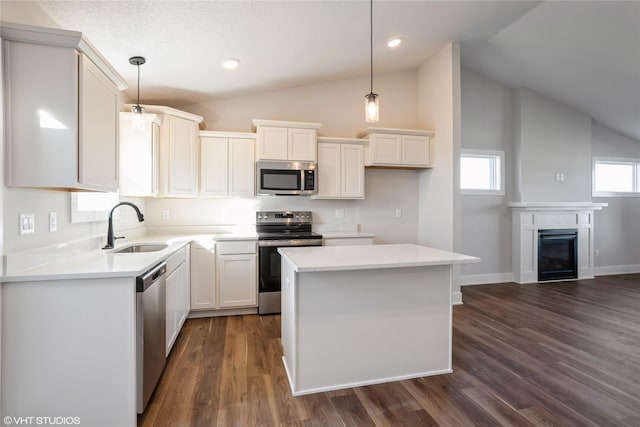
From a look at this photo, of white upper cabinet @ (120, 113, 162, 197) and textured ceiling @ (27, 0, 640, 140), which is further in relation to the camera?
white upper cabinet @ (120, 113, 162, 197)

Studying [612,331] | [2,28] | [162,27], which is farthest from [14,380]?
[612,331]

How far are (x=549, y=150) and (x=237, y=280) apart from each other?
5.37 m

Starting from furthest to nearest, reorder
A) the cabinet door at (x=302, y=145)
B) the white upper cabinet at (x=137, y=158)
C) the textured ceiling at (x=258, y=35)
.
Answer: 1. the cabinet door at (x=302, y=145)
2. the white upper cabinet at (x=137, y=158)
3. the textured ceiling at (x=258, y=35)

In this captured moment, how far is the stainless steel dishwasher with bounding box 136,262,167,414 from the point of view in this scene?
5.68 ft

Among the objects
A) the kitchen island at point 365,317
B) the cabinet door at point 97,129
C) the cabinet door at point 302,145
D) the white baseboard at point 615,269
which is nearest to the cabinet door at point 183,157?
the cabinet door at point 302,145

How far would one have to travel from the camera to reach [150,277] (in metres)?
1.88

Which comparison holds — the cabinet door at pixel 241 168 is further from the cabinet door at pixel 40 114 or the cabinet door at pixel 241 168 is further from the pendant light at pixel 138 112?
the cabinet door at pixel 40 114

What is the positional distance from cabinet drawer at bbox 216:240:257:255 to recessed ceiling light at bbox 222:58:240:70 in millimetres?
1883

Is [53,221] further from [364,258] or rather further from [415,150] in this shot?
[415,150]

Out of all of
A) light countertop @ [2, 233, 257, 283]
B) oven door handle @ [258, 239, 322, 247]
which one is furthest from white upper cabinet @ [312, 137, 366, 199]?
light countertop @ [2, 233, 257, 283]

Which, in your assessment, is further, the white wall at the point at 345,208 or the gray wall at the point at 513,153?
the gray wall at the point at 513,153

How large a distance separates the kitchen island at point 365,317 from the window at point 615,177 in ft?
17.6

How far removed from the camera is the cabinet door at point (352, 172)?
13.6ft

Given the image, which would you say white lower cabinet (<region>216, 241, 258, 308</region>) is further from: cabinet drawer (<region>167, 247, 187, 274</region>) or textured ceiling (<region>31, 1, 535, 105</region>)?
textured ceiling (<region>31, 1, 535, 105</region>)
